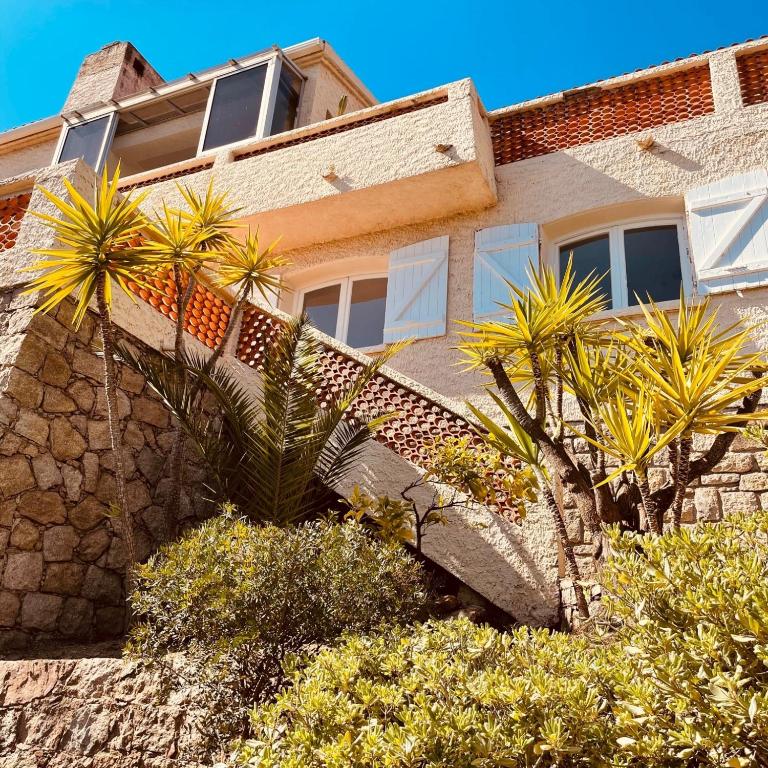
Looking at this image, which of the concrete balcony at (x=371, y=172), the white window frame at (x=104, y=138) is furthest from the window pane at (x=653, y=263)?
the white window frame at (x=104, y=138)

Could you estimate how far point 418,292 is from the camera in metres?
8.27

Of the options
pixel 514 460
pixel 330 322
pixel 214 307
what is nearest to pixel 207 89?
pixel 330 322

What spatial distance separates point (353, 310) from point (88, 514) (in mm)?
4872

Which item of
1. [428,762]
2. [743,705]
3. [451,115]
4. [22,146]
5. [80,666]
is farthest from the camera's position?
[22,146]

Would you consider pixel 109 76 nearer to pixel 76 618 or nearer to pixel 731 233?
pixel 731 233

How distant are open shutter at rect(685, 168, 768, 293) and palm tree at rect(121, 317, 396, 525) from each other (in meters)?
3.77

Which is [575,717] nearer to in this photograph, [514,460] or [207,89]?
[514,460]

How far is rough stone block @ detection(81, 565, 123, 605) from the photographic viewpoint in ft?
16.6

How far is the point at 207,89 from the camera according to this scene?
43.2 ft

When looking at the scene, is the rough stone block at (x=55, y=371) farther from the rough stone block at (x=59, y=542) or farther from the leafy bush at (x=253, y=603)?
the leafy bush at (x=253, y=603)

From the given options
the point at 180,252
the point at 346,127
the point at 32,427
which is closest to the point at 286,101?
the point at 346,127

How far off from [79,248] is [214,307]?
7.82 ft

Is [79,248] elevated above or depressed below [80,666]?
above

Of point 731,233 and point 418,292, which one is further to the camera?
point 418,292
